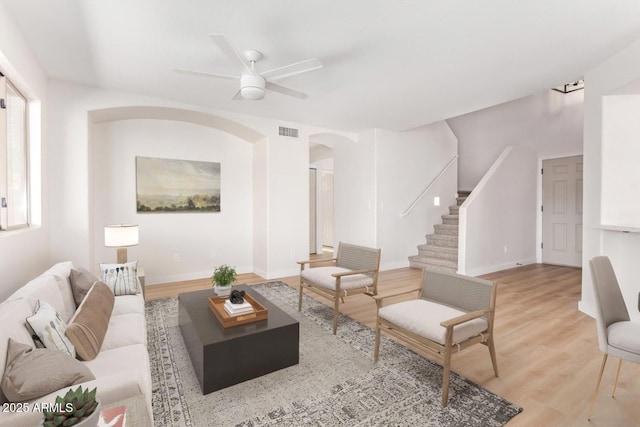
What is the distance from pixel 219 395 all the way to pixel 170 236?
3.49 meters

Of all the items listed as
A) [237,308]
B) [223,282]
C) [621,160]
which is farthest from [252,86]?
[621,160]

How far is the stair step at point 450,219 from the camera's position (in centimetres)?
650

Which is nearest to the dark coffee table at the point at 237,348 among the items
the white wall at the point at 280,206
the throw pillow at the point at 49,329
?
the throw pillow at the point at 49,329

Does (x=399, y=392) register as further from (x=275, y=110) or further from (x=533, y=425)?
(x=275, y=110)

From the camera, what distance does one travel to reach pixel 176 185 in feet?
16.2

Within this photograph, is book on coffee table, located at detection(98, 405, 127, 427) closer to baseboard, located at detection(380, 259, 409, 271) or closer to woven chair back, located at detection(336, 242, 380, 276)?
woven chair back, located at detection(336, 242, 380, 276)

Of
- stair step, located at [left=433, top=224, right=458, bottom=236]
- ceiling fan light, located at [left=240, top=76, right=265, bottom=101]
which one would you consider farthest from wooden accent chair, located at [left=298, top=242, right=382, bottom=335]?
stair step, located at [left=433, top=224, right=458, bottom=236]

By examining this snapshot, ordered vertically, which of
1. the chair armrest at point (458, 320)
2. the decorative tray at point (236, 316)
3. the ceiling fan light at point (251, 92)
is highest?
the ceiling fan light at point (251, 92)

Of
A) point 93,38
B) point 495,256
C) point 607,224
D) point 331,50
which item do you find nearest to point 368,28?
point 331,50

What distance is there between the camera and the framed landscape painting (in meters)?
4.70

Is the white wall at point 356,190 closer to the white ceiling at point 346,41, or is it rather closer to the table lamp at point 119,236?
the white ceiling at point 346,41

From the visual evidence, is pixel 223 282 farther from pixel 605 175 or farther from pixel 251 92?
pixel 605 175

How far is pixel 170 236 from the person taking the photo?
194 inches

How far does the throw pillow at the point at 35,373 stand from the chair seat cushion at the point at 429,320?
1.86 m
